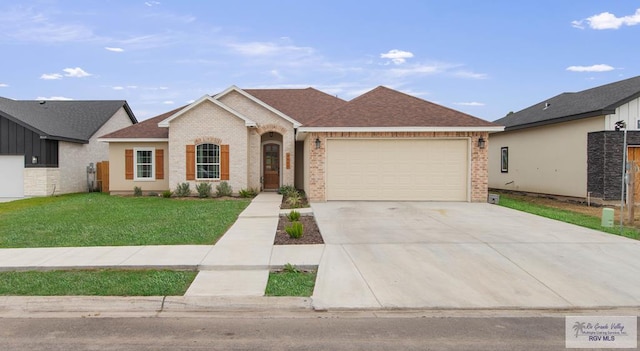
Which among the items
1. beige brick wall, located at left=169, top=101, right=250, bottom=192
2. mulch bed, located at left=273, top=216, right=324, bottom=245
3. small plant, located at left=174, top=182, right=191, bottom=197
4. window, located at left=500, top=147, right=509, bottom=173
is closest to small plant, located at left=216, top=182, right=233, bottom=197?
beige brick wall, located at left=169, top=101, right=250, bottom=192

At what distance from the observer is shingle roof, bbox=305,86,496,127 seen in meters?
16.3

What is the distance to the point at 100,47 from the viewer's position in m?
20.5

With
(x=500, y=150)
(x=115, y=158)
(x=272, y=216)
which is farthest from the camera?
(x=500, y=150)

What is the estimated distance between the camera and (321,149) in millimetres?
16422

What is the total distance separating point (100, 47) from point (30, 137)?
560 cm

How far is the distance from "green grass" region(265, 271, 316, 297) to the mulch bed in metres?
2.11

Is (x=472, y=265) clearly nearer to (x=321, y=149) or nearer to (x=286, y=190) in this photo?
(x=321, y=149)

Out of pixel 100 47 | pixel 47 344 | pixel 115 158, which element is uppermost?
pixel 100 47

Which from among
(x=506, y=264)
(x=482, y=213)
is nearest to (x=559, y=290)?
(x=506, y=264)

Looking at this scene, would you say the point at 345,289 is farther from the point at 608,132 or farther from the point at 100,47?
the point at 100,47

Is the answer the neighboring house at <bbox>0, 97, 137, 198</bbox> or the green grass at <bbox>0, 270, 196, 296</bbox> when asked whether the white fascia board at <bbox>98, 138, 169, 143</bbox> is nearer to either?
the neighboring house at <bbox>0, 97, 137, 198</bbox>

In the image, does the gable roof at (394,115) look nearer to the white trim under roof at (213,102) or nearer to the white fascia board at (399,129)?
the white fascia board at (399,129)

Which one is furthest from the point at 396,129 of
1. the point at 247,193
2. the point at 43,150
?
the point at 43,150

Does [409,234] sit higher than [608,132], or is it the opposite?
[608,132]
